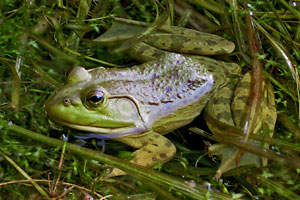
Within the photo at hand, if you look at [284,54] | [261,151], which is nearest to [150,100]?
[261,151]

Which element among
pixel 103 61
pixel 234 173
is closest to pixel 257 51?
pixel 234 173

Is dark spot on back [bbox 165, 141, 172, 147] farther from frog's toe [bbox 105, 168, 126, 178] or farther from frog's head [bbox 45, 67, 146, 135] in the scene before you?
frog's toe [bbox 105, 168, 126, 178]

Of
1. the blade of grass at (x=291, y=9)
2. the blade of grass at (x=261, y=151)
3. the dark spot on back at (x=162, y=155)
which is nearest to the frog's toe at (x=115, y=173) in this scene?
the dark spot on back at (x=162, y=155)

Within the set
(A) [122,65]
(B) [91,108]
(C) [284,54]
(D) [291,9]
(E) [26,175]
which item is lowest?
(E) [26,175]

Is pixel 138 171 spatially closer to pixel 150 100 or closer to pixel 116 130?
pixel 116 130

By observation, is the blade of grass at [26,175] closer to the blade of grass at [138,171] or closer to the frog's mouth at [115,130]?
the blade of grass at [138,171]

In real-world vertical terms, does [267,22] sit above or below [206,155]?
above

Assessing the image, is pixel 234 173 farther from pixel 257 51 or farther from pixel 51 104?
pixel 51 104

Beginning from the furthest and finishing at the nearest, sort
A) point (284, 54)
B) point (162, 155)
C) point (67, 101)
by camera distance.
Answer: point (284, 54) < point (162, 155) < point (67, 101)
